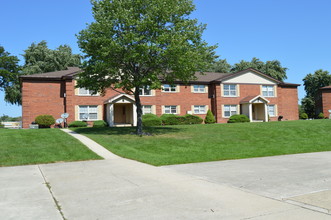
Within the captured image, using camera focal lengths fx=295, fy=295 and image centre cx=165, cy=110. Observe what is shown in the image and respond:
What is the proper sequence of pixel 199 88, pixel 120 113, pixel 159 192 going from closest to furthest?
pixel 159 192
pixel 120 113
pixel 199 88

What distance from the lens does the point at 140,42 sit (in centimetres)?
2027

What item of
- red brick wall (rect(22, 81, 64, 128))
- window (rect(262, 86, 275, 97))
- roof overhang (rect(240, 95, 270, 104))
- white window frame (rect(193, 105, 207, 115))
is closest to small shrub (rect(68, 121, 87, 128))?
red brick wall (rect(22, 81, 64, 128))

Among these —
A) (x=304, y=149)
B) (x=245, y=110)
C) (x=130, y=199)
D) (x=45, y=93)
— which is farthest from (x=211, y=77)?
(x=130, y=199)

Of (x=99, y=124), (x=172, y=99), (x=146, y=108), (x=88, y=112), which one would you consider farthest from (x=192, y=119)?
(x=88, y=112)

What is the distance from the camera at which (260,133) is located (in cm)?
2317

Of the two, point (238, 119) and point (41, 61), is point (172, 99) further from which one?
point (41, 61)

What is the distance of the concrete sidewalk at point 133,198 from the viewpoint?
16.6 feet

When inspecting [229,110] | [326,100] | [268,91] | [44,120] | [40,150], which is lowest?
[40,150]

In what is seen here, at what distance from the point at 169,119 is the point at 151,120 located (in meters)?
2.44

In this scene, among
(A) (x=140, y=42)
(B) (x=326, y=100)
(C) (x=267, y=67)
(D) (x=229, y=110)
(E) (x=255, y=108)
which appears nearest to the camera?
(A) (x=140, y=42)

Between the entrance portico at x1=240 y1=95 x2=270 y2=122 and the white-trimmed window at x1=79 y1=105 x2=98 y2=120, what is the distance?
1904cm

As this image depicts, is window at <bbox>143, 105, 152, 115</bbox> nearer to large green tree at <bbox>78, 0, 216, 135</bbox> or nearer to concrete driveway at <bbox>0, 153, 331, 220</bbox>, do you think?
large green tree at <bbox>78, 0, 216, 135</bbox>

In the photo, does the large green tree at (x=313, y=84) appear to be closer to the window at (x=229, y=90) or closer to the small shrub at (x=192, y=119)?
the window at (x=229, y=90)

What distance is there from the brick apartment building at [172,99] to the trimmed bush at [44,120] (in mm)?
1239
